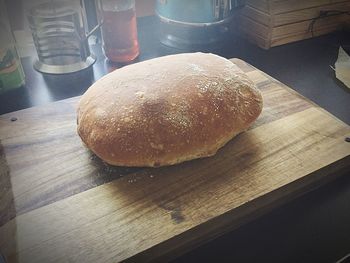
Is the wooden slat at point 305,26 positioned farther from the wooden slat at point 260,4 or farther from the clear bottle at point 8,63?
the clear bottle at point 8,63

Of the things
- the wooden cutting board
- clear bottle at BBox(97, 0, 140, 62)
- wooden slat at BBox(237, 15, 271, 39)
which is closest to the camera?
the wooden cutting board

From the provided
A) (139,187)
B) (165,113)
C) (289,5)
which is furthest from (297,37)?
(139,187)

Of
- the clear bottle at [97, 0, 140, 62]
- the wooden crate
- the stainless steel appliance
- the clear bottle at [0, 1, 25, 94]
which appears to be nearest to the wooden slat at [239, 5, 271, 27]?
the wooden crate

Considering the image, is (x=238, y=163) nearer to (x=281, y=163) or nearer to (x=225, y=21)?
(x=281, y=163)

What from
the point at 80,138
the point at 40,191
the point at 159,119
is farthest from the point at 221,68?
the point at 40,191

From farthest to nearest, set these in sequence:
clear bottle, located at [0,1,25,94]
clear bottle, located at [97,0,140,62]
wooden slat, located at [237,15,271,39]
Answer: wooden slat, located at [237,15,271,39] → clear bottle, located at [97,0,140,62] → clear bottle, located at [0,1,25,94]

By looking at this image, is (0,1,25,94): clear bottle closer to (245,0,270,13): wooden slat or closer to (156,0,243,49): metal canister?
(156,0,243,49): metal canister
